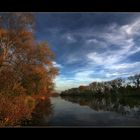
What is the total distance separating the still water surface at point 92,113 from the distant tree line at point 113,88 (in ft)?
1.41

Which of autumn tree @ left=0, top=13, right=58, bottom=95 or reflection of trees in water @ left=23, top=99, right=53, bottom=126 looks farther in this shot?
reflection of trees in water @ left=23, top=99, right=53, bottom=126

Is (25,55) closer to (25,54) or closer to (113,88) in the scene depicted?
Result: (25,54)

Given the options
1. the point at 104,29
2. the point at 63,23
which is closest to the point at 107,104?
the point at 104,29

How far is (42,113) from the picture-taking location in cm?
920

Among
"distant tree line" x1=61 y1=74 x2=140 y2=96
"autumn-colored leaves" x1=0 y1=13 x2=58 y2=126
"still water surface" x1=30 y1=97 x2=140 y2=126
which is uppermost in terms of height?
"autumn-colored leaves" x1=0 y1=13 x2=58 y2=126

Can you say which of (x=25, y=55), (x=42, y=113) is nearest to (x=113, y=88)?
(x=42, y=113)

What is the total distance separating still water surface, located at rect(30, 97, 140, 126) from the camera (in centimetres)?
867

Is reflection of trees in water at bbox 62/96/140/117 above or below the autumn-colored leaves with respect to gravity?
below

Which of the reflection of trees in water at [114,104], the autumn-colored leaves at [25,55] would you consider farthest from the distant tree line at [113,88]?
the autumn-colored leaves at [25,55]

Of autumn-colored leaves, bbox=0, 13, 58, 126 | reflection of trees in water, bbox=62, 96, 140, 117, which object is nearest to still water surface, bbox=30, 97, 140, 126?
reflection of trees in water, bbox=62, 96, 140, 117

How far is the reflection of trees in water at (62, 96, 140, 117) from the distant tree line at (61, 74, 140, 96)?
0.96 feet

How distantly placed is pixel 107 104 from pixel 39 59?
14.8ft

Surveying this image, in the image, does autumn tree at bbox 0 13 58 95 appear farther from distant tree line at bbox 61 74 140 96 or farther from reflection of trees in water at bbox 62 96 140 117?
reflection of trees in water at bbox 62 96 140 117

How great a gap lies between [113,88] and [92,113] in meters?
1.44
